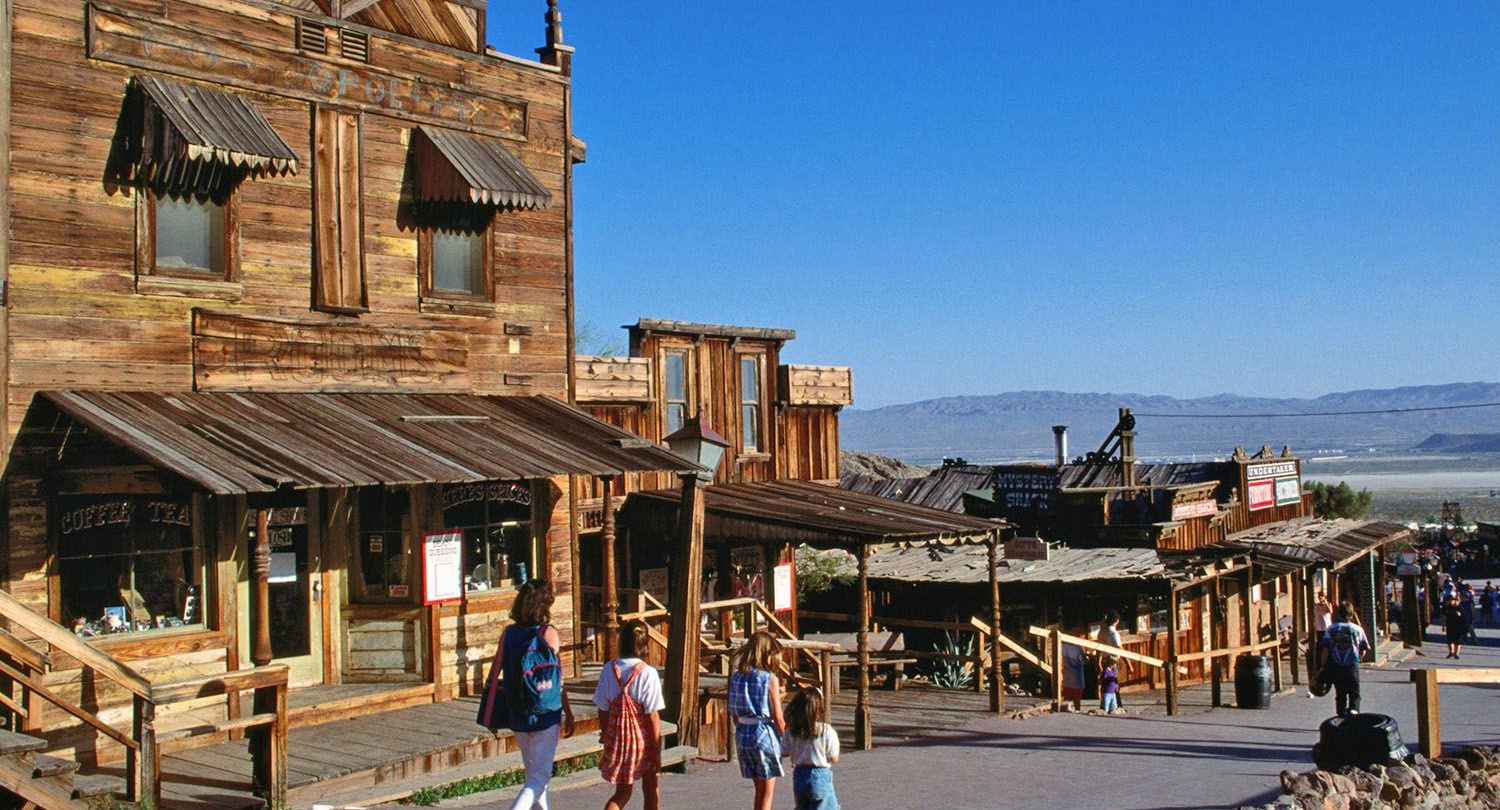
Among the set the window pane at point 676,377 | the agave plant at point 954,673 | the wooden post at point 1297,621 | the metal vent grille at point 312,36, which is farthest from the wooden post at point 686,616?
the wooden post at point 1297,621

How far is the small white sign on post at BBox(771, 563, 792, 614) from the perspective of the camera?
72.8 feet

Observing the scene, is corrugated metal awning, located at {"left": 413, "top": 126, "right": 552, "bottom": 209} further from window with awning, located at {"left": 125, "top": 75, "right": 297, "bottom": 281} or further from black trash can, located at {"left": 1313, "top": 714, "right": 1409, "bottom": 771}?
black trash can, located at {"left": 1313, "top": 714, "right": 1409, "bottom": 771}

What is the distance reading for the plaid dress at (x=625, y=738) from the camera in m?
9.80

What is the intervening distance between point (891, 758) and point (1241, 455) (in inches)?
774

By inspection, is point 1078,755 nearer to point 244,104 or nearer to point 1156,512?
point 244,104

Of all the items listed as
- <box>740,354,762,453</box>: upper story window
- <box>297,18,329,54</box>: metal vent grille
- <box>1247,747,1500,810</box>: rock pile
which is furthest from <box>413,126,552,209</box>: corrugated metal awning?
<box>1247,747,1500,810</box>: rock pile

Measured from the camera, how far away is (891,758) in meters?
14.6

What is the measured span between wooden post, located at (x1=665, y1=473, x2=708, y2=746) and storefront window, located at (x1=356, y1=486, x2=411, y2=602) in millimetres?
2787

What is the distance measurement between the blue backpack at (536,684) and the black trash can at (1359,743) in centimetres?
797

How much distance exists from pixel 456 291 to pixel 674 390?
235 inches

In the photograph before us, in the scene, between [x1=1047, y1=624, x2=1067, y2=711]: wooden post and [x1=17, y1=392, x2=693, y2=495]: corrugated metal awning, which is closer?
[x1=17, y1=392, x2=693, y2=495]: corrugated metal awning

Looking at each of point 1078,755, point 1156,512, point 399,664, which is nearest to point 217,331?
point 399,664

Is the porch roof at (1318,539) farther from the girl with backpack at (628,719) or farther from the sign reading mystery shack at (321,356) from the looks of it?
the girl with backpack at (628,719)

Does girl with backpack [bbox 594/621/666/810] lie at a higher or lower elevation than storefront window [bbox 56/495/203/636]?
lower
